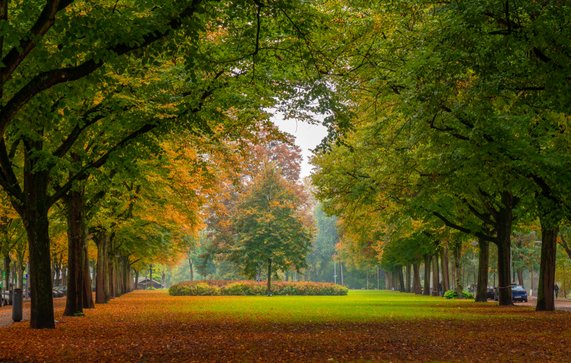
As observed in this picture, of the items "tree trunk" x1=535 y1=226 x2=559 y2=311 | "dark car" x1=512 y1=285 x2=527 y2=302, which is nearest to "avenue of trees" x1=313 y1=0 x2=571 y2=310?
"tree trunk" x1=535 y1=226 x2=559 y2=311

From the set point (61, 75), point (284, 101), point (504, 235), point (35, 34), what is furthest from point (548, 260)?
point (35, 34)

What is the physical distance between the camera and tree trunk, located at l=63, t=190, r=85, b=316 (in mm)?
25064

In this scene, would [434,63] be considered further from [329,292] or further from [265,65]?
[329,292]

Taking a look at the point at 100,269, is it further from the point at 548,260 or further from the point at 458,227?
the point at 548,260

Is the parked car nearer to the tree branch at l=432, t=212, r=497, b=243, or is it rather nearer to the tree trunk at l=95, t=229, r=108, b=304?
the tree trunk at l=95, t=229, r=108, b=304

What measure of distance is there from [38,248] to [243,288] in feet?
151

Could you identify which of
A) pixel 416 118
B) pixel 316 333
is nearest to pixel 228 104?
pixel 416 118

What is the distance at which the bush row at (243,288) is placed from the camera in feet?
212

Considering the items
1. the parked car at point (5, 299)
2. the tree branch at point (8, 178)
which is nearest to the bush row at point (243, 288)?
the parked car at point (5, 299)

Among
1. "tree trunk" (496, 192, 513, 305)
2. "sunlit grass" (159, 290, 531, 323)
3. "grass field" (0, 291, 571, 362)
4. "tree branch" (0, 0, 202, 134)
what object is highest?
"tree branch" (0, 0, 202, 134)

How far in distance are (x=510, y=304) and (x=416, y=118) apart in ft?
59.4

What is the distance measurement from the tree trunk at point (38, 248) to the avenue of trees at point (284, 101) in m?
0.04

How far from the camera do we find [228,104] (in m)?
19.3

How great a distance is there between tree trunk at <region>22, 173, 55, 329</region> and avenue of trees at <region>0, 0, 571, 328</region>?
0.04 meters
